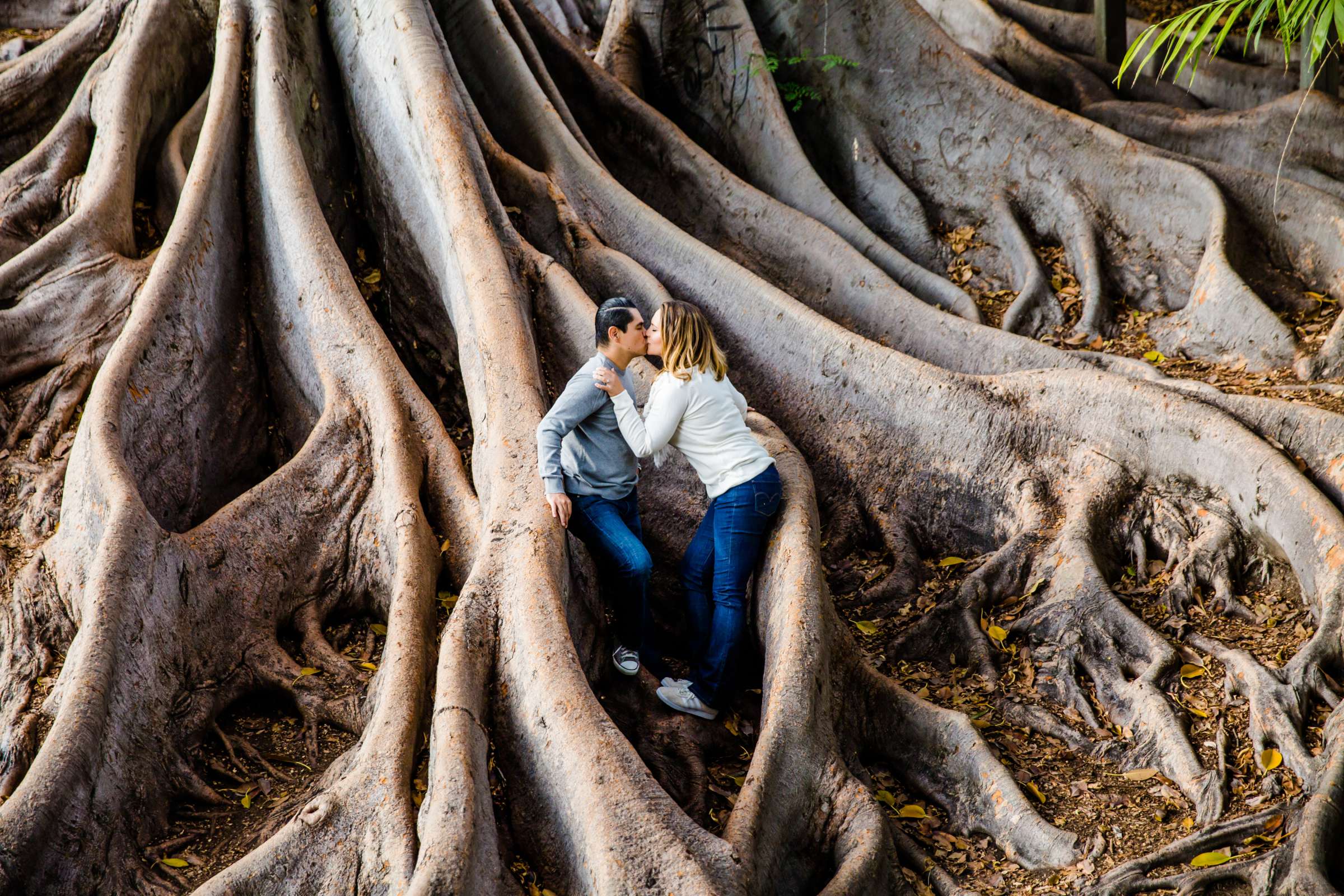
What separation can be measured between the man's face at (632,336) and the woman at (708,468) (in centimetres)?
4

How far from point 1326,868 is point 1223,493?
1.91m

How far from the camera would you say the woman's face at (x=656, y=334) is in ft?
13.3

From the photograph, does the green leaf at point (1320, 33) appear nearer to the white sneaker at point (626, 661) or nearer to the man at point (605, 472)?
the man at point (605, 472)

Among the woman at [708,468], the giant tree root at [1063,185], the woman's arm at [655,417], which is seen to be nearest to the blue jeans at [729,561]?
the woman at [708,468]

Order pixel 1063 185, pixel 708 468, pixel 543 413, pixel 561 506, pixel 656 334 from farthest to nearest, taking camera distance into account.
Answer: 1. pixel 1063 185
2. pixel 543 413
3. pixel 708 468
4. pixel 656 334
5. pixel 561 506

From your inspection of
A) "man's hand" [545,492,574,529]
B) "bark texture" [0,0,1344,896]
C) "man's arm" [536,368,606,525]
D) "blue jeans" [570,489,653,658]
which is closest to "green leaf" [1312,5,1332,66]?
"bark texture" [0,0,1344,896]

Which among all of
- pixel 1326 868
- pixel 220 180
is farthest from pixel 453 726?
pixel 220 180

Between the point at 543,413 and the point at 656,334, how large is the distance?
0.79 m

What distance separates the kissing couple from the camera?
13.3ft

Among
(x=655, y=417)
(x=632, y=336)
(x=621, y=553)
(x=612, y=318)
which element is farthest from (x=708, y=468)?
(x=612, y=318)

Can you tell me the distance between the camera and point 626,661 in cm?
427

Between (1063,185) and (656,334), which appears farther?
(1063,185)

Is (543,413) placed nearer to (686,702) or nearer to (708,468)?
(708,468)

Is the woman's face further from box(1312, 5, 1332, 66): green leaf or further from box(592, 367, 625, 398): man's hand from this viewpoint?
box(1312, 5, 1332, 66): green leaf
